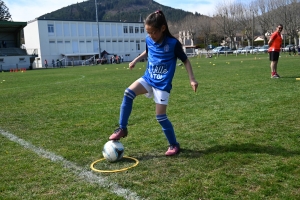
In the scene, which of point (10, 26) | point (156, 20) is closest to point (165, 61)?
point (156, 20)

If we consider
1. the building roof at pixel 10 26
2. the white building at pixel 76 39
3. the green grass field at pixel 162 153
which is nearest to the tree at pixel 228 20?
the white building at pixel 76 39

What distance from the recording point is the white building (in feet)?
212

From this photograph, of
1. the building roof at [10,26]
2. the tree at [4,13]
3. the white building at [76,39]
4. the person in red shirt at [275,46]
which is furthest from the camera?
the tree at [4,13]

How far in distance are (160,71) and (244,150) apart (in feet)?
5.10

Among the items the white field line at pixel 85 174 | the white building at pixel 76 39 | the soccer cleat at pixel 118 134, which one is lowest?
the white field line at pixel 85 174

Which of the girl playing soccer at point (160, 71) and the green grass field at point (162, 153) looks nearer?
the green grass field at point (162, 153)

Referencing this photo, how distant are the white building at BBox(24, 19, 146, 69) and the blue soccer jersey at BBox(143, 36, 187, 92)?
183 ft

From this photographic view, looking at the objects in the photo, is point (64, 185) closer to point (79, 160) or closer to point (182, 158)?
point (79, 160)

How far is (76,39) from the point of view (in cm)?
6906

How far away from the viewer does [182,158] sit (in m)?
4.07

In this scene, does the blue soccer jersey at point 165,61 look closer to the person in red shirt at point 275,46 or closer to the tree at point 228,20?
the person in red shirt at point 275,46

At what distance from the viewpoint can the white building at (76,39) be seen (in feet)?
212

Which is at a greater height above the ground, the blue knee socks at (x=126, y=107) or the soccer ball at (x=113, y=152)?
the blue knee socks at (x=126, y=107)

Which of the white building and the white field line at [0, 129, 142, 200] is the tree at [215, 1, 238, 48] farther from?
the white field line at [0, 129, 142, 200]
